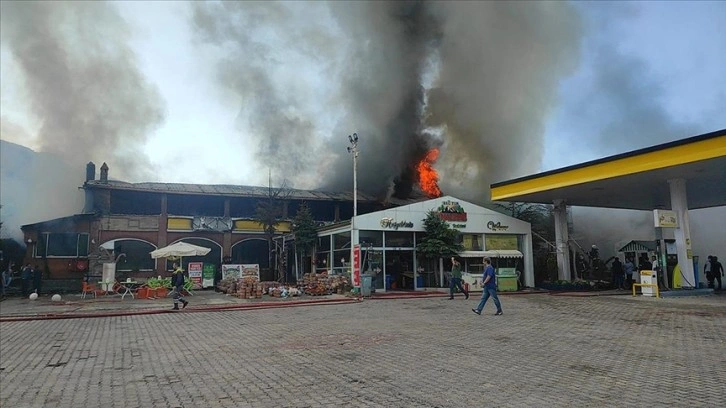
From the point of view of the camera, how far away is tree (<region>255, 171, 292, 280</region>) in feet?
97.7

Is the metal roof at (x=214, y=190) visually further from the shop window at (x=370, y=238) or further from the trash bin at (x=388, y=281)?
the trash bin at (x=388, y=281)

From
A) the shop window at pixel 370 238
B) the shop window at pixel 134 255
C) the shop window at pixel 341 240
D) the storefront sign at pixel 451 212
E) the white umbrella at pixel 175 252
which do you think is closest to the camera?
the white umbrella at pixel 175 252

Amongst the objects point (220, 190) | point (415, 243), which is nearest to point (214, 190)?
point (220, 190)

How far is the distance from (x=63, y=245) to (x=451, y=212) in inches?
903

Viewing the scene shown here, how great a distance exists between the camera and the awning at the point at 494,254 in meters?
25.2

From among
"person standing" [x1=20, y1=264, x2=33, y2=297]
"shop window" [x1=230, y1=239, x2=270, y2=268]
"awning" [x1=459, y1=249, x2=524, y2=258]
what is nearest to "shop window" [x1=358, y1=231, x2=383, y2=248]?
"awning" [x1=459, y1=249, x2=524, y2=258]

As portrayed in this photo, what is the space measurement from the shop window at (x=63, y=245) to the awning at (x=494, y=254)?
885 inches

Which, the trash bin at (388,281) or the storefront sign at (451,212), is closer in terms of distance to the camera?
the trash bin at (388,281)

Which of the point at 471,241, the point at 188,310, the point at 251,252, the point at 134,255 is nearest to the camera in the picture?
the point at 188,310

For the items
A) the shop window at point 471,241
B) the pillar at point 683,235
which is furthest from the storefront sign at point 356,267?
the pillar at point 683,235

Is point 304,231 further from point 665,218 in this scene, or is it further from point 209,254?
point 665,218

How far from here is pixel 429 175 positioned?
35.5 metres

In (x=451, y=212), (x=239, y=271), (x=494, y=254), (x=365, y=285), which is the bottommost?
(x=365, y=285)

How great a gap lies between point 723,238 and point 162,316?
110ft
